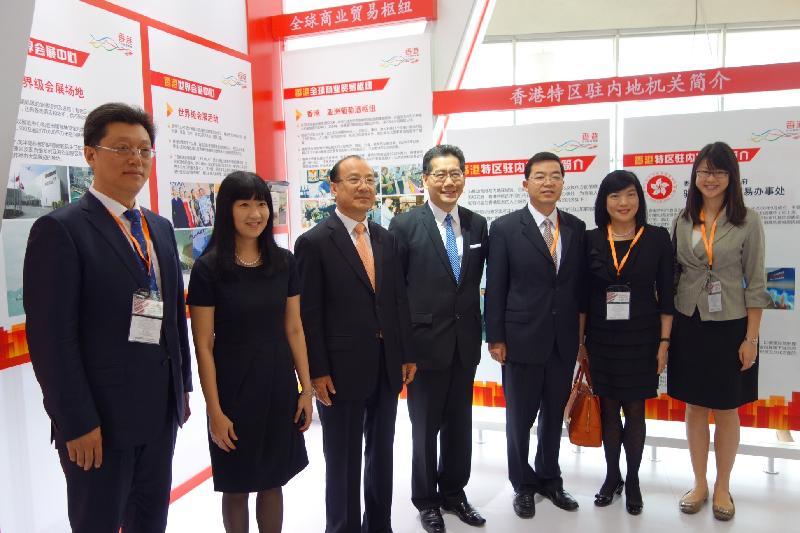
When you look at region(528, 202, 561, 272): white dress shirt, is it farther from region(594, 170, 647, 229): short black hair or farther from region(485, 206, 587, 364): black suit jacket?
region(594, 170, 647, 229): short black hair

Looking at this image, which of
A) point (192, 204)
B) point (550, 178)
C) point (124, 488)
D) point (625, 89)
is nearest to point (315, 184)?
point (192, 204)

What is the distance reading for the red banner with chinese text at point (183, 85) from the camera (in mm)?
3173

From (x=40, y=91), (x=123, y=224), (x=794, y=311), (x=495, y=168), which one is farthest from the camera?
(x=495, y=168)

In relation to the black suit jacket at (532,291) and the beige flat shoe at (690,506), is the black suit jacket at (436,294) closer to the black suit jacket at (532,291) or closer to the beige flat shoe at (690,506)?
the black suit jacket at (532,291)

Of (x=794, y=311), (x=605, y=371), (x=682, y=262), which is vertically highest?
(x=682, y=262)

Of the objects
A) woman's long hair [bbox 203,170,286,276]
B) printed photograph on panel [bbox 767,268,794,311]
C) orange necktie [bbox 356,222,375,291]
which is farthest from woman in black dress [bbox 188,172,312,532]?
printed photograph on panel [bbox 767,268,794,311]

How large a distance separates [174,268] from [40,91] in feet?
4.11

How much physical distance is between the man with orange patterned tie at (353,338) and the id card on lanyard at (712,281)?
1.52m

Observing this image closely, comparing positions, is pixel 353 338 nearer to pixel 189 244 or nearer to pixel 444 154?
pixel 444 154

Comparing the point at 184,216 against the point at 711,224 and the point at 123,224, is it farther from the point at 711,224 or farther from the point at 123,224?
the point at 711,224

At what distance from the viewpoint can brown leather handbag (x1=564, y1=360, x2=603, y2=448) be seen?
2.89 metres

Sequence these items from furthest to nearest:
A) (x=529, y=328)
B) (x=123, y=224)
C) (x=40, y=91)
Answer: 1. (x=529, y=328)
2. (x=40, y=91)
3. (x=123, y=224)

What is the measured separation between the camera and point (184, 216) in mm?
3344

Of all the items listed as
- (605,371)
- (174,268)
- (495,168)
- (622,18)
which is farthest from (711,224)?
(622,18)
